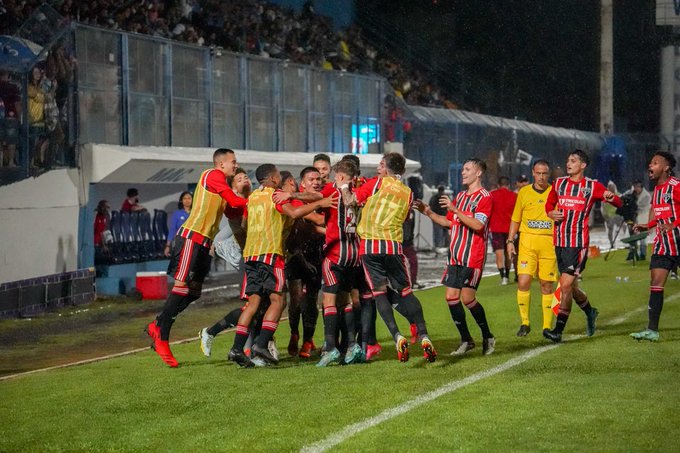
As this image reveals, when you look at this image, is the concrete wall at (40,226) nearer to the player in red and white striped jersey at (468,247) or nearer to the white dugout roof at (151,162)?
the white dugout roof at (151,162)

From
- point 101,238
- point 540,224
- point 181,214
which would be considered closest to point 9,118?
point 181,214

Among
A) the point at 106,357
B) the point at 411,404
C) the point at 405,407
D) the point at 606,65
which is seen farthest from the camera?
the point at 606,65

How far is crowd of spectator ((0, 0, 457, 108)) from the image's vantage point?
2448 cm

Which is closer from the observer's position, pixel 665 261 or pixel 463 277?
pixel 463 277

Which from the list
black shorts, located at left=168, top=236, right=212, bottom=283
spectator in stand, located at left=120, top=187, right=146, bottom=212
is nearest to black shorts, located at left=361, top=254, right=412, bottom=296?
black shorts, located at left=168, top=236, right=212, bottom=283

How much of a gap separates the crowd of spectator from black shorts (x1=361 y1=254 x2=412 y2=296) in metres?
12.6

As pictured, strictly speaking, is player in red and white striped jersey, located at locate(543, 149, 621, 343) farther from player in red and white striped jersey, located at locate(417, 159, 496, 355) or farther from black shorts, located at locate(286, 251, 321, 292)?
black shorts, located at locate(286, 251, 321, 292)

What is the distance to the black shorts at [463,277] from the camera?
11.2m

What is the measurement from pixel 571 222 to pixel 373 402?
4455mm

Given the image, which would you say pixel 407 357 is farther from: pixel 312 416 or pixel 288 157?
pixel 288 157

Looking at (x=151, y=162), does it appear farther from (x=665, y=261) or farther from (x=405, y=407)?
(x=405, y=407)

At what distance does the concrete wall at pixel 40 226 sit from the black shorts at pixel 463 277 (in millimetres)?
8757

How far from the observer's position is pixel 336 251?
10.8 m

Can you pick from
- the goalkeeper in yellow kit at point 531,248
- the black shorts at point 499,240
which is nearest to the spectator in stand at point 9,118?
the goalkeeper in yellow kit at point 531,248
